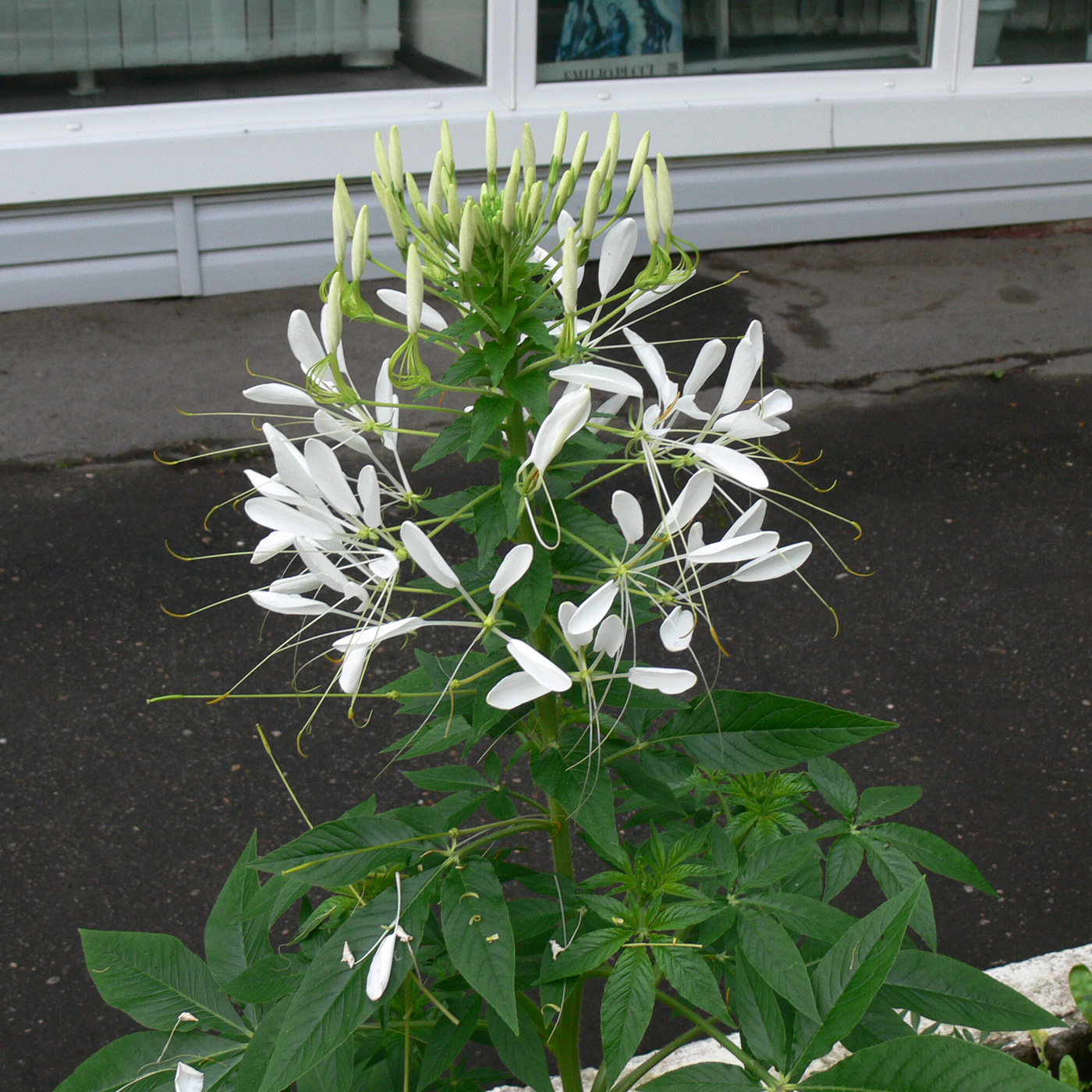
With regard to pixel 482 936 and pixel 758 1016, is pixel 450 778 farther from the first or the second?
pixel 758 1016

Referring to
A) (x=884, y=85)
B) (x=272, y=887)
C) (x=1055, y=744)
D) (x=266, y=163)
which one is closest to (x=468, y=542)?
(x=1055, y=744)

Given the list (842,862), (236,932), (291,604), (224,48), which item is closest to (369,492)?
(291,604)

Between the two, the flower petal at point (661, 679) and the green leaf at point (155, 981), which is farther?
the green leaf at point (155, 981)

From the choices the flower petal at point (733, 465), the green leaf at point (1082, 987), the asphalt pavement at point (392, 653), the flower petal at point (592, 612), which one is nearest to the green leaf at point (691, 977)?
the flower petal at point (592, 612)

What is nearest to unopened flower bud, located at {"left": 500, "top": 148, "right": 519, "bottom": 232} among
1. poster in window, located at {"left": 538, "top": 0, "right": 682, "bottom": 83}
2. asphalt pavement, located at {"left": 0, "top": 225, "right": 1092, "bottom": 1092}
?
asphalt pavement, located at {"left": 0, "top": 225, "right": 1092, "bottom": 1092}

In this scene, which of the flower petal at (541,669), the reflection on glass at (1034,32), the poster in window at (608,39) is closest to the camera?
the flower petal at (541,669)

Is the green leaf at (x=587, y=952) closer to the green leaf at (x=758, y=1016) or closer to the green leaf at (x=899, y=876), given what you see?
the green leaf at (x=758, y=1016)

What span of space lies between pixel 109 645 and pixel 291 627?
48 centimetres

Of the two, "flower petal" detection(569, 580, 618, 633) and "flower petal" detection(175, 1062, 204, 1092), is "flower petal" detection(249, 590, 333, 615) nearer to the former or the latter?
"flower petal" detection(569, 580, 618, 633)

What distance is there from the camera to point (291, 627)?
3277 mm

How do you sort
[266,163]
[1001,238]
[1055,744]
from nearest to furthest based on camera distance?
[1055,744] → [266,163] → [1001,238]

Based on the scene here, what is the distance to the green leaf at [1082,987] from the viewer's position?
178 cm

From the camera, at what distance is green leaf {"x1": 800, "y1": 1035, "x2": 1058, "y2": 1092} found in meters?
0.94

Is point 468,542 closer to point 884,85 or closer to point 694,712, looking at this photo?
point 694,712
